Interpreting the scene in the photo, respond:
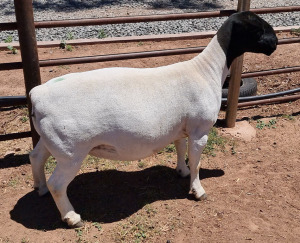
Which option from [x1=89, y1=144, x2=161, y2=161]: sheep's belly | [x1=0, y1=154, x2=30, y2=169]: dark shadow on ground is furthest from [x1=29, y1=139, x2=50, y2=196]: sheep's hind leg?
[x1=0, y1=154, x2=30, y2=169]: dark shadow on ground

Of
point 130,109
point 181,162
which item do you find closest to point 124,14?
point 181,162

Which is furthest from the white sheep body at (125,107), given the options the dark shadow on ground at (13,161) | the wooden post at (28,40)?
the dark shadow on ground at (13,161)

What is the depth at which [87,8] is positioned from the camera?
1118cm

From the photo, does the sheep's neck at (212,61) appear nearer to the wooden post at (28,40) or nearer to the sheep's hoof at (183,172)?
the sheep's hoof at (183,172)

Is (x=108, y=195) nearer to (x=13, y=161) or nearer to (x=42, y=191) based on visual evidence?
(x=42, y=191)

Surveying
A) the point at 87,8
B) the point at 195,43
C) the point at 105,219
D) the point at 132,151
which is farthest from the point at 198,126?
the point at 87,8

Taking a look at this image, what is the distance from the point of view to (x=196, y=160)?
11.3ft

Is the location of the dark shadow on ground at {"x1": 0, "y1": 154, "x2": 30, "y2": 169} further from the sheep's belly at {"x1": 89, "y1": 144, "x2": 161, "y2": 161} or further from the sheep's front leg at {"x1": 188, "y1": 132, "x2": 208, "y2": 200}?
the sheep's front leg at {"x1": 188, "y1": 132, "x2": 208, "y2": 200}

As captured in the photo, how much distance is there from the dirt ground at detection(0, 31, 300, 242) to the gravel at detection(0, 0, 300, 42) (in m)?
4.15

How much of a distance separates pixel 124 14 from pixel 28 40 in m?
7.19

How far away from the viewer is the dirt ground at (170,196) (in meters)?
3.18

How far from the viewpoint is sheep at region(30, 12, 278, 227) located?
2875 mm

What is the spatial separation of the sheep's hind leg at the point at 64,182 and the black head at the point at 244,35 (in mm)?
1467

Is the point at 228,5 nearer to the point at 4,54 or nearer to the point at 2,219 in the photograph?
the point at 4,54
